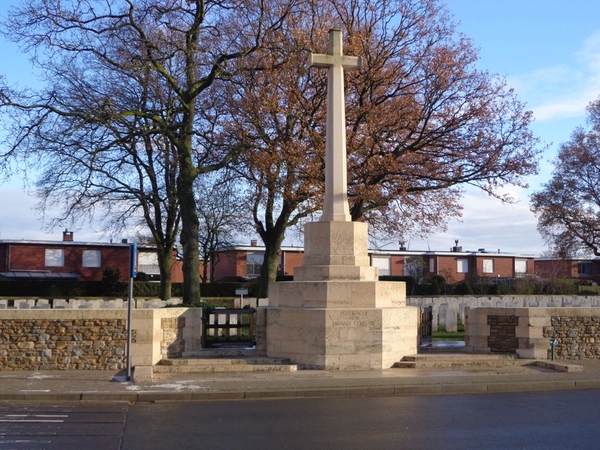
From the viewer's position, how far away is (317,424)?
351 inches

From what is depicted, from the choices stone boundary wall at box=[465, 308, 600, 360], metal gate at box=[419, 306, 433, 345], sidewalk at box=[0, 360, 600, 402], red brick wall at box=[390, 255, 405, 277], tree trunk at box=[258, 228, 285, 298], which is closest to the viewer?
sidewalk at box=[0, 360, 600, 402]

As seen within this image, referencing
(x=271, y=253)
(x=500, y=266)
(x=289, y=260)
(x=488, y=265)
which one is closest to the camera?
(x=271, y=253)

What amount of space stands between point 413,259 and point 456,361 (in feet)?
133

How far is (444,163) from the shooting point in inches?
912

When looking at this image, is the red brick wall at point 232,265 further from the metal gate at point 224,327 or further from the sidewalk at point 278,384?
the sidewalk at point 278,384

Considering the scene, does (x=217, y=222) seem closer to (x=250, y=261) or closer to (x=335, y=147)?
(x=250, y=261)

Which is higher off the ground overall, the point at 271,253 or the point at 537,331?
the point at 271,253

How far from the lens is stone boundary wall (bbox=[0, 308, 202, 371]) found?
13.7 meters

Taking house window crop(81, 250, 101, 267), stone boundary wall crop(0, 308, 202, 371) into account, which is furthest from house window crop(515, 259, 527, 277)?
stone boundary wall crop(0, 308, 202, 371)

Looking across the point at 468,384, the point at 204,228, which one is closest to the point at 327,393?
the point at 468,384

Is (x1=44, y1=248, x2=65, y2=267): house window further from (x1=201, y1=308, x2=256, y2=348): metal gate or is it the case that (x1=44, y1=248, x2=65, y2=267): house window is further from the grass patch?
(x1=201, y1=308, x2=256, y2=348): metal gate

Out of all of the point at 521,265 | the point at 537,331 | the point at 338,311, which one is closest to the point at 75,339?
the point at 338,311

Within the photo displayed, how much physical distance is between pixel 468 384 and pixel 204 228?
31.1 metres

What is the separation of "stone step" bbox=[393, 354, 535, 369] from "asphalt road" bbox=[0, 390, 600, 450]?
120 inches
